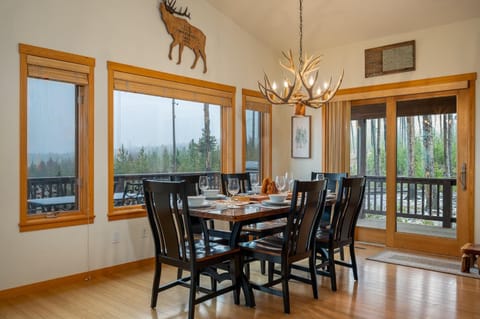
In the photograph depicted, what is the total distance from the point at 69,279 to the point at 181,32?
117 inches

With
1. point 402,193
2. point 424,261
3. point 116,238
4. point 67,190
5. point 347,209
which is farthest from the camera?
point 402,193

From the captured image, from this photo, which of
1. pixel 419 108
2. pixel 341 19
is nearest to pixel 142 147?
pixel 341 19

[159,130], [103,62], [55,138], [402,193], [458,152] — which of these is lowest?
[402,193]

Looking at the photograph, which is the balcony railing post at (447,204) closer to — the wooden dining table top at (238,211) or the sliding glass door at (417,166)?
the sliding glass door at (417,166)

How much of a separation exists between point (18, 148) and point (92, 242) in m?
1.15

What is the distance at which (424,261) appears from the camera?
4.67 meters

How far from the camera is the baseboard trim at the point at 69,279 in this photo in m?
3.48

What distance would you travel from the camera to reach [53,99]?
12.7ft

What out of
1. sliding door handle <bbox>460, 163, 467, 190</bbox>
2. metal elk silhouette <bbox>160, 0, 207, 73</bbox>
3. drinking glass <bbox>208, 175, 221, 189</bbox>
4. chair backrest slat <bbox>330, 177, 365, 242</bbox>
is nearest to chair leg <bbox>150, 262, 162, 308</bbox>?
chair backrest slat <bbox>330, 177, 365, 242</bbox>

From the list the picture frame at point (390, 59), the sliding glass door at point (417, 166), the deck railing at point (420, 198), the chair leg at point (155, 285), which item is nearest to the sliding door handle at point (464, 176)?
the sliding glass door at point (417, 166)

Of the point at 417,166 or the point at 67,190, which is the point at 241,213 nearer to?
the point at 67,190

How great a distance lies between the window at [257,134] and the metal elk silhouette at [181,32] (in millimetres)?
1033

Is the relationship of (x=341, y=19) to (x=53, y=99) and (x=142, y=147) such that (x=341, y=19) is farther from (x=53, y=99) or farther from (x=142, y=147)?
(x=53, y=99)

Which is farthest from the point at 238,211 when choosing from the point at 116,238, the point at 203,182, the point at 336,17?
the point at 336,17
